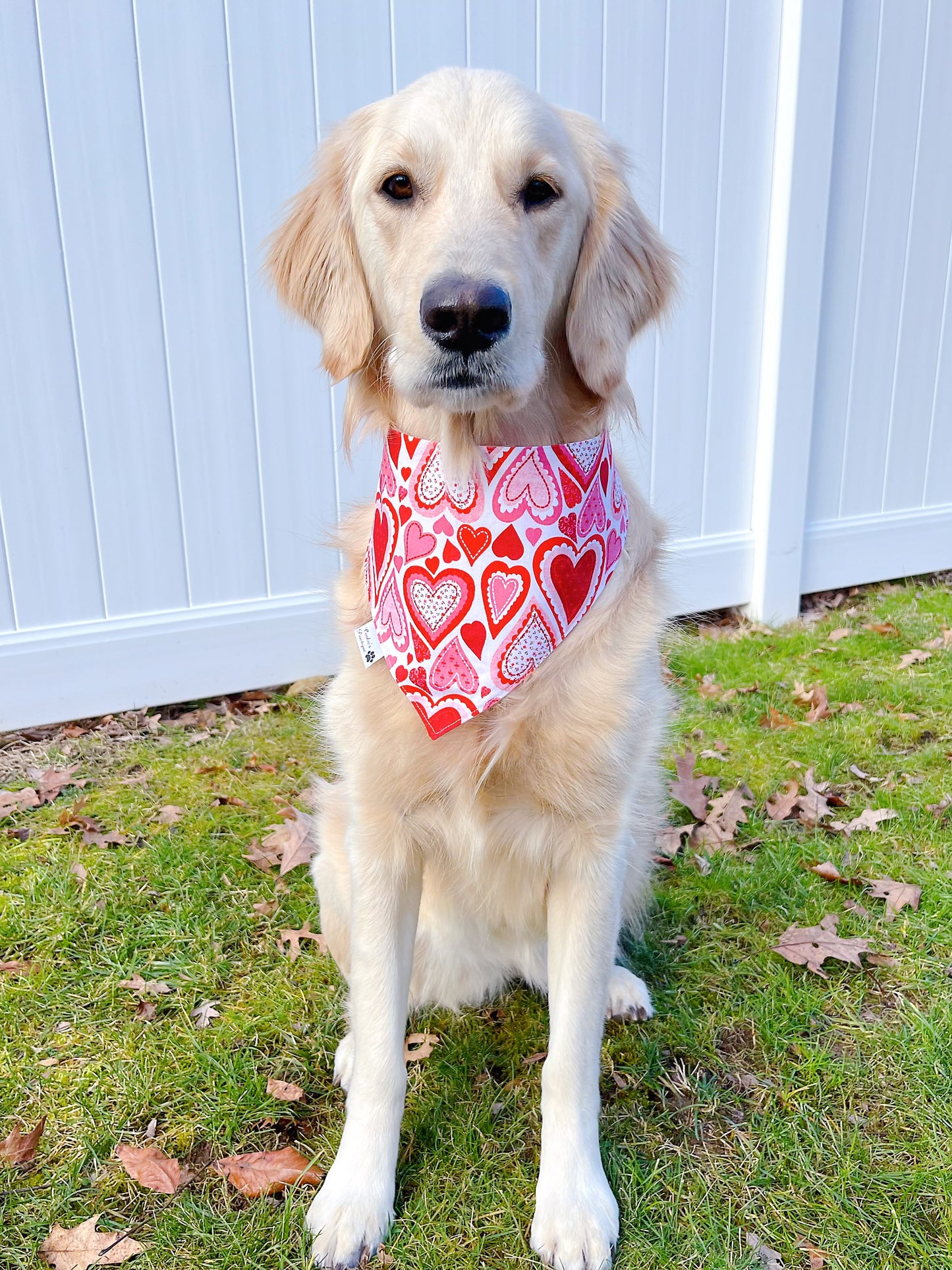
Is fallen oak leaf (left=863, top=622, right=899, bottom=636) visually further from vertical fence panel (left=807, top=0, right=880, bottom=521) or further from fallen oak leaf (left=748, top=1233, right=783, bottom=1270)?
fallen oak leaf (left=748, top=1233, right=783, bottom=1270)

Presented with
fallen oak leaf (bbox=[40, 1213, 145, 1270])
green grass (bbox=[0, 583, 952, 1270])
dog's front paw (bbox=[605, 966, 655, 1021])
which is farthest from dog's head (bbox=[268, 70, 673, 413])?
fallen oak leaf (bbox=[40, 1213, 145, 1270])

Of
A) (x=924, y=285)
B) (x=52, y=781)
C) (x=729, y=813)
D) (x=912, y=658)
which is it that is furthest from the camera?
(x=924, y=285)

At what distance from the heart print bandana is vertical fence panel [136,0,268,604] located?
2029mm

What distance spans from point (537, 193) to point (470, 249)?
0.27 meters

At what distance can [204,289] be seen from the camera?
339 centimetres

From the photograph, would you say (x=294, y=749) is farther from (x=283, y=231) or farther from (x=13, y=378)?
(x=283, y=231)

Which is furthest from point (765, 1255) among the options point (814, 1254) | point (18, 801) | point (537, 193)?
point (18, 801)

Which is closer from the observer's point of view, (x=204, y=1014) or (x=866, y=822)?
(x=204, y=1014)

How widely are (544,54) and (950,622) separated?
3.21 meters

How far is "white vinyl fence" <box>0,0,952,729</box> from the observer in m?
3.17

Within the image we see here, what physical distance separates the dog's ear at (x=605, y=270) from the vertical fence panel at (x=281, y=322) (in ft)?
4.71

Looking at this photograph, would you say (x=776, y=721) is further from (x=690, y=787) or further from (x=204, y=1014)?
(x=204, y=1014)

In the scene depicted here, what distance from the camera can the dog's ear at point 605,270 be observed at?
173cm

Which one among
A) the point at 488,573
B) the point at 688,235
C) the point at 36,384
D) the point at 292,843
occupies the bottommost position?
the point at 292,843
